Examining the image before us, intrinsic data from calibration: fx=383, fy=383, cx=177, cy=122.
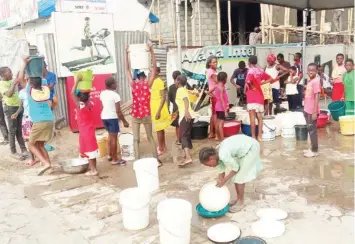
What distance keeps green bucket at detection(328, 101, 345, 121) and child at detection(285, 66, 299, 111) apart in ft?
2.65

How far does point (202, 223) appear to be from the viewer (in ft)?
14.0

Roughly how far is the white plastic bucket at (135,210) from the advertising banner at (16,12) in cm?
1123

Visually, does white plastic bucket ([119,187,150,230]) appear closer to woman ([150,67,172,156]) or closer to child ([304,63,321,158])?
woman ([150,67,172,156])

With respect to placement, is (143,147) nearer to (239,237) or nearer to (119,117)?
(119,117)

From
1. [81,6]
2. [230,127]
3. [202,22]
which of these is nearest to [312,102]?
[230,127]

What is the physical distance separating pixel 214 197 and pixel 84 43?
6603 mm

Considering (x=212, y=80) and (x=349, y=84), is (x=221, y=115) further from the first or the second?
(x=349, y=84)

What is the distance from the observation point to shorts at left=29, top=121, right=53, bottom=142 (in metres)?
6.24

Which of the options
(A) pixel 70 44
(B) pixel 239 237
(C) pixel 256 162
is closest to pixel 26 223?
(B) pixel 239 237

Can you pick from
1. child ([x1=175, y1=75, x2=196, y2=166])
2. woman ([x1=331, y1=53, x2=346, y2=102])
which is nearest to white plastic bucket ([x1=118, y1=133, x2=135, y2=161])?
child ([x1=175, y1=75, x2=196, y2=166])

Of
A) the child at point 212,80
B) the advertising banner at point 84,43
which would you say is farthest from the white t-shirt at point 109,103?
the advertising banner at point 84,43

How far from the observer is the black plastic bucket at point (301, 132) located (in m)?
7.66

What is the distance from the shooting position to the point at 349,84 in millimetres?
8047

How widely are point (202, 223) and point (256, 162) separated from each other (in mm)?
938
